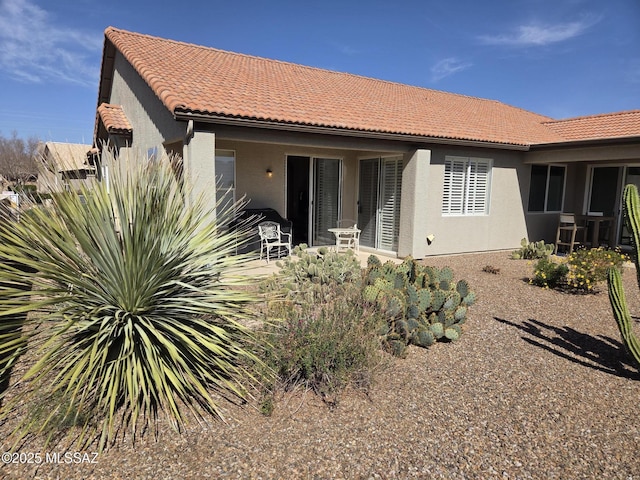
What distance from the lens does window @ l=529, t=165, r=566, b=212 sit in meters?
14.6

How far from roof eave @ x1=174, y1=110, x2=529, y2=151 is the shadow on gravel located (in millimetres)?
5600

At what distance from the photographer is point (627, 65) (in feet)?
69.7

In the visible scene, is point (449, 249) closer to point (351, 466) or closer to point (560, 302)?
point (560, 302)

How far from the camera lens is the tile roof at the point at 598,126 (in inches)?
538

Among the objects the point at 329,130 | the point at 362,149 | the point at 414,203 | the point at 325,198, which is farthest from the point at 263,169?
the point at 414,203

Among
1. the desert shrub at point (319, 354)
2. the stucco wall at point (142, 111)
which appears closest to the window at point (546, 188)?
the stucco wall at point (142, 111)

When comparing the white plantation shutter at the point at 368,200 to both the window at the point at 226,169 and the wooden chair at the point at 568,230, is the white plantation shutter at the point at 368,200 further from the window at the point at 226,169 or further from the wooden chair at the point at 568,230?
the wooden chair at the point at 568,230

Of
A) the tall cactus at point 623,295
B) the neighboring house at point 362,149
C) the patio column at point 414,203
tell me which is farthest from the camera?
the patio column at point 414,203

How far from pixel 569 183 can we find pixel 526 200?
8.45 ft

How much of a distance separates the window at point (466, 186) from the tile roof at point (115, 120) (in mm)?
9753

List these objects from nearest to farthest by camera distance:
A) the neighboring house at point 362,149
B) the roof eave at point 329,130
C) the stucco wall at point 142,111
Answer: the roof eave at point 329,130 < the stucco wall at point 142,111 < the neighboring house at point 362,149

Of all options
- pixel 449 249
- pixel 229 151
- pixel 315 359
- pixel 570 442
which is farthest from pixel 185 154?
pixel 449 249

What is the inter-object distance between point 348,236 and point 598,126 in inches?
413

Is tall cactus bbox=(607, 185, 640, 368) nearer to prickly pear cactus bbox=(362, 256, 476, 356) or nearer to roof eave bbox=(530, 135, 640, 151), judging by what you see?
prickly pear cactus bbox=(362, 256, 476, 356)
